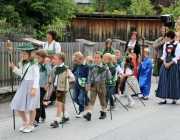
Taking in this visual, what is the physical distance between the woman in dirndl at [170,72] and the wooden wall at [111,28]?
15.8m

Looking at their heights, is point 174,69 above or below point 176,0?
below

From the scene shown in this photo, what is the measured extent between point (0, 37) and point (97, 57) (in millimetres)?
12057

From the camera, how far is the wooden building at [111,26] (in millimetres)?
27277

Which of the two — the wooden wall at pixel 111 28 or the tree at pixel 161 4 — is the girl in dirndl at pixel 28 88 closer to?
the wooden wall at pixel 111 28

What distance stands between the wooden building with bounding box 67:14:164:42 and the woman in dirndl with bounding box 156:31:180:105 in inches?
614

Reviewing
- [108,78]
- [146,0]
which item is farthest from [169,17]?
[146,0]

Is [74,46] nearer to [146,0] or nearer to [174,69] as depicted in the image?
[174,69]

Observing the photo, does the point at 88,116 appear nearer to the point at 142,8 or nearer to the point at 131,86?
the point at 131,86

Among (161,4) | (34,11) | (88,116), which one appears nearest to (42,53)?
(88,116)

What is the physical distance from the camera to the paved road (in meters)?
7.70

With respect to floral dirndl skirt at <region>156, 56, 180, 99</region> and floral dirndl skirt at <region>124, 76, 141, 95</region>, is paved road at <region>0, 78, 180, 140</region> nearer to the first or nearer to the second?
floral dirndl skirt at <region>124, 76, 141, 95</region>

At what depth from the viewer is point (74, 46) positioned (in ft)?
49.7

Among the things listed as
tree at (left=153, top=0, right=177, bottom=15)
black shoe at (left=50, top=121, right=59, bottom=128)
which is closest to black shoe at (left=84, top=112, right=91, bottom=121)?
black shoe at (left=50, top=121, right=59, bottom=128)

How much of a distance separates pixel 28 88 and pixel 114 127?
6.12ft
